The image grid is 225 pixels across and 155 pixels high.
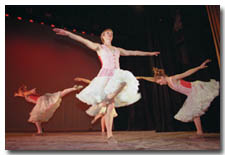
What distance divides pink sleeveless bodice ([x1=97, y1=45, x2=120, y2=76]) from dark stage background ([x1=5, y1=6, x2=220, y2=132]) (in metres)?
1.13

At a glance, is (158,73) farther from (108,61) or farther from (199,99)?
(108,61)

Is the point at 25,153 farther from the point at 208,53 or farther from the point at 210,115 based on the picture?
the point at 208,53

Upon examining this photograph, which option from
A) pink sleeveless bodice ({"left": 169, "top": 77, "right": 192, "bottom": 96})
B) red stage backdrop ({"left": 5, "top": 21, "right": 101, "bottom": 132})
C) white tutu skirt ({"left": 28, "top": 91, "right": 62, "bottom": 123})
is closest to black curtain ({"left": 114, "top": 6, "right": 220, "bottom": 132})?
pink sleeveless bodice ({"left": 169, "top": 77, "right": 192, "bottom": 96})

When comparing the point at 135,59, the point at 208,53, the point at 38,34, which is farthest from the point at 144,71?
the point at 38,34

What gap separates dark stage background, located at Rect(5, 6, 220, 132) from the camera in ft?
11.1

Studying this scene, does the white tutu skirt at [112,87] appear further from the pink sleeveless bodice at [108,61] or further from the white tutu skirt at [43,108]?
the white tutu skirt at [43,108]

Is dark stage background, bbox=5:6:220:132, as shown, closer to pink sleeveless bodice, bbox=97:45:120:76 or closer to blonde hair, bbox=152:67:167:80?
blonde hair, bbox=152:67:167:80

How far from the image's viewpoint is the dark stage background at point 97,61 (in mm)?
3393

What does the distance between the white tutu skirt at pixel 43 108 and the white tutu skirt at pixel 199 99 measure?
206 centimetres

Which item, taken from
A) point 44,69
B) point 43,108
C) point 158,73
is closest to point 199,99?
point 158,73

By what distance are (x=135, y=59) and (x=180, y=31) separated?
110 cm

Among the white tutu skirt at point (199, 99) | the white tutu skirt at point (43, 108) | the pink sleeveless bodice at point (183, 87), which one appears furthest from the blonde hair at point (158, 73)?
the white tutu skirt at point (43, 108)

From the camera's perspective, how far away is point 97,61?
15.4ft

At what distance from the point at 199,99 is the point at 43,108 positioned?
7.98ft
